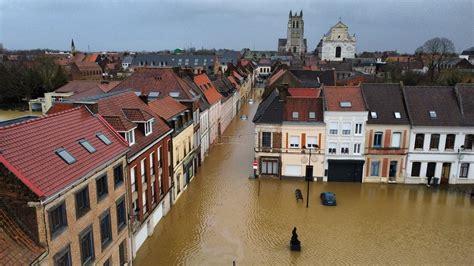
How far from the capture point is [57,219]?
540 inches

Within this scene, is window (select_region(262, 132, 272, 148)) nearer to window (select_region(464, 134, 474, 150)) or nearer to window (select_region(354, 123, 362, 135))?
window (select_region(354, 123, 362, 135))

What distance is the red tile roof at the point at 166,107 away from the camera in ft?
93.6

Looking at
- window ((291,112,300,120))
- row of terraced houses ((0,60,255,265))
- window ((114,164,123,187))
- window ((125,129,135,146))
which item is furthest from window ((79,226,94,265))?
window ((291,112,300,120))

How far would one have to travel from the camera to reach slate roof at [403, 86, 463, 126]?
3300 centimetres

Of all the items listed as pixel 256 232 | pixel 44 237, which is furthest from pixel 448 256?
pixel 44 237

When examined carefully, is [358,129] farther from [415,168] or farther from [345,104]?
[415,168]

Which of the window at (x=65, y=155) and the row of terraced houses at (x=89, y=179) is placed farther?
the window at (x=65, y=155)

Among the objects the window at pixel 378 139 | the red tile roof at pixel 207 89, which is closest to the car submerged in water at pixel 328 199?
the window at pixel 378 139

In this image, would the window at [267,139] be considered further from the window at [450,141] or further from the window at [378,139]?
the window at [450,141]

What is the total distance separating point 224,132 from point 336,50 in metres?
111

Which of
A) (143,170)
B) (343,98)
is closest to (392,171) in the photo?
(343,98)

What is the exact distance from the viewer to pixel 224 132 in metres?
55.7

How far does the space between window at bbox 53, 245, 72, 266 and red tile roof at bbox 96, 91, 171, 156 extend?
6.84m

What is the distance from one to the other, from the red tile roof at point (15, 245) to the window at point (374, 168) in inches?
1133
